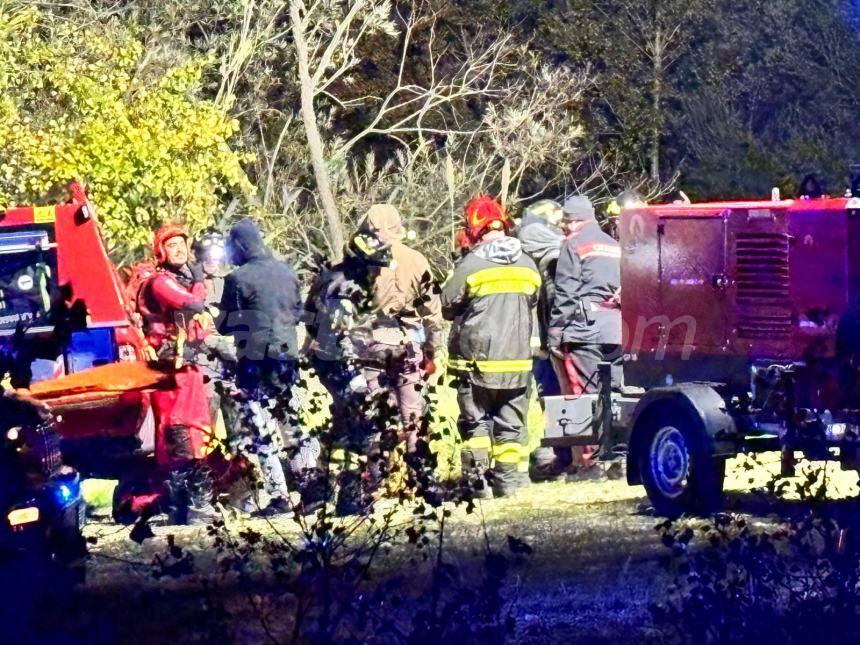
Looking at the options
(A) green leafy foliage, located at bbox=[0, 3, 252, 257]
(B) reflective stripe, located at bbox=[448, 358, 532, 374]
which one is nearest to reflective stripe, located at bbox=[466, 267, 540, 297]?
(B) reflective stripe, located at bbox=[448, 358, 532, 374]

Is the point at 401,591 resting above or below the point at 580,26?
below

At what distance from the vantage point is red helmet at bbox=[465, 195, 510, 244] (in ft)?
35.2

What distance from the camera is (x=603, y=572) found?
8086 mm

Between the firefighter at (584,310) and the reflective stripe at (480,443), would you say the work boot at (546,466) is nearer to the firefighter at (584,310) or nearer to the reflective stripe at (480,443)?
the firefighter at (584,310)

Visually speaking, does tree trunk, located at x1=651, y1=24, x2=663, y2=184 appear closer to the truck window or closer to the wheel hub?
the wheel hub

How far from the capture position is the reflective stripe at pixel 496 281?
10617 mm

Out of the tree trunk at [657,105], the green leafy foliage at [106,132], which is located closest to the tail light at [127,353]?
the green leafy foliage at [106,132]

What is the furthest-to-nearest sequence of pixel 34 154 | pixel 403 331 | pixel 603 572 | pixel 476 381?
pixel 34 154, pixel 476 381, pixel 403 331, pixel 603 572

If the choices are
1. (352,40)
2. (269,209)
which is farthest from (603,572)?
(352,40)

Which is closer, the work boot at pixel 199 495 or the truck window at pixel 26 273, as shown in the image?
the work boot at pixel 199 495

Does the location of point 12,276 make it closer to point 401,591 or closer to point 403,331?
point 403,331

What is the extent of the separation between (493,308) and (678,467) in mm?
1563

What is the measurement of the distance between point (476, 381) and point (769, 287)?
2017 millimetres

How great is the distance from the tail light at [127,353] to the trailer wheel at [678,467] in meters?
2.92
